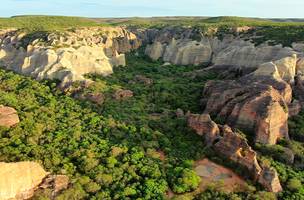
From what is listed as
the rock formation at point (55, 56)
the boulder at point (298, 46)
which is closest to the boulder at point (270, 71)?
the boulder at point (298, 46)

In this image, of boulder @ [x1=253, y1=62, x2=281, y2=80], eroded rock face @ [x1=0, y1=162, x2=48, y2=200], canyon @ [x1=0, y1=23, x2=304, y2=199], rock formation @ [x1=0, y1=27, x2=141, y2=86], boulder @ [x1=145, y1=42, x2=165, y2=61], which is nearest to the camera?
eroded rock face @ [x1=0, y1=162, x2=48, y2=200]

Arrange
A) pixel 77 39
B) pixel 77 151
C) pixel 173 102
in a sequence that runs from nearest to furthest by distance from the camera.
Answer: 1. pixel 77 151
2. pixel 173 102
3. pixel 77 39

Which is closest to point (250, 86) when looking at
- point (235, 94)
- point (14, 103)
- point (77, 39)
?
Result: point (235, 94)

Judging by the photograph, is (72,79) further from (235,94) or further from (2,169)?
(2,169)

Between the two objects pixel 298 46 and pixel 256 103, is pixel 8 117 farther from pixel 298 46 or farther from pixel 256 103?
pixel 298 46

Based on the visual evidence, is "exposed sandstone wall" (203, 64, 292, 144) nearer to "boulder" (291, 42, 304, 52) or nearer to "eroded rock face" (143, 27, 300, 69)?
"eroded rock face" (143, 27, 300, 69)

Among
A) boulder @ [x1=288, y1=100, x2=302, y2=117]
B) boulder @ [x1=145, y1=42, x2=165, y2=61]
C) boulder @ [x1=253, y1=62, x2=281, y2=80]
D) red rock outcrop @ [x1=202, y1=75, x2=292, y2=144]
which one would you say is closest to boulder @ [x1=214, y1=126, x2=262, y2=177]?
red rock outcrop @ [x1=202, y1=75, x2=292, y2=144]

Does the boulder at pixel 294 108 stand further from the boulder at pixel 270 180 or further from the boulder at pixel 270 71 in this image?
the boulder at pixel 270 180
